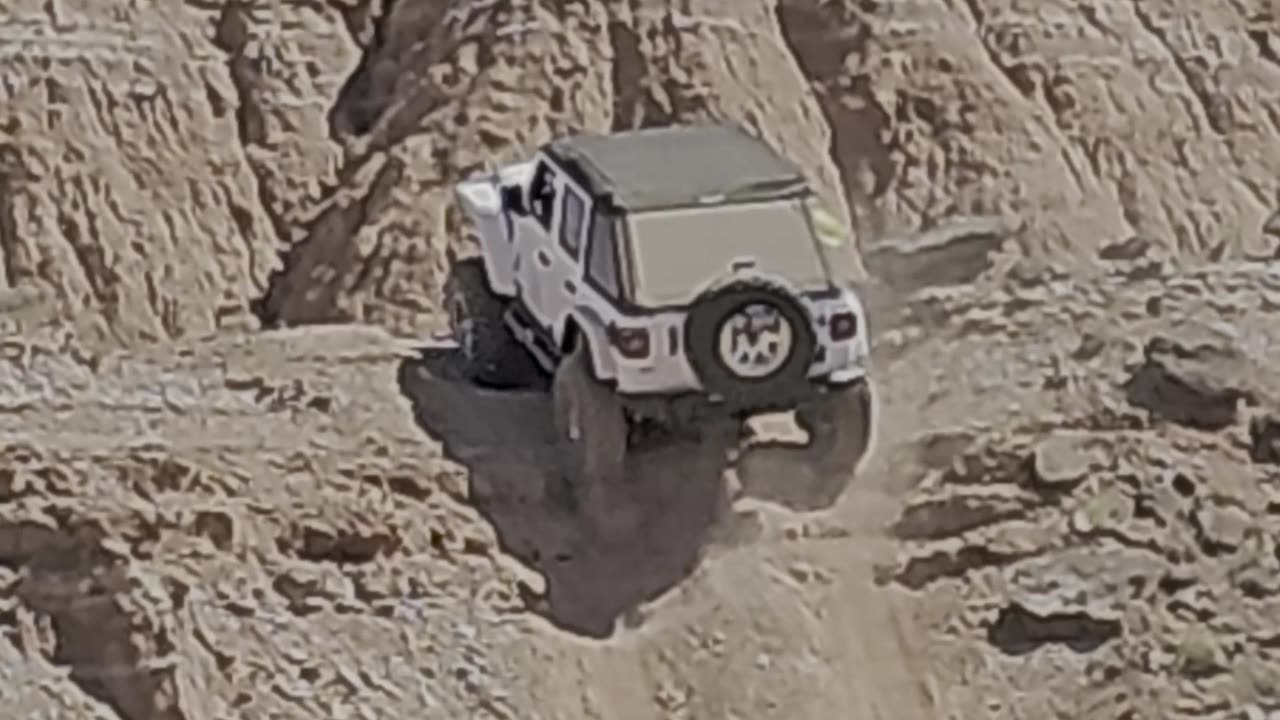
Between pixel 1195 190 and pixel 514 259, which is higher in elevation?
pixel 514 259

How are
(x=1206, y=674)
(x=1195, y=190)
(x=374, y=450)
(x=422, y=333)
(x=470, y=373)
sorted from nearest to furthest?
1. (x=1206, y=674)
2. (x=374, y=450)
3. (x=470, y=373)
4. (x=422, y=333)
5. (x=1195, y=190)

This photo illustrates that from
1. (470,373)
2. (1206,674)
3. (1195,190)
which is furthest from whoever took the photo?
(1195,190)

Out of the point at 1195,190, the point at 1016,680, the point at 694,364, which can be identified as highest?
the point at 694,364

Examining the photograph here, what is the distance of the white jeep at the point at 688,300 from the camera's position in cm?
1712

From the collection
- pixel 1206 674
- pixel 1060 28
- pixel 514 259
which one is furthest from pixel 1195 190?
pixel 1206 674

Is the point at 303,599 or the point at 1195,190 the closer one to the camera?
the point at 303,599

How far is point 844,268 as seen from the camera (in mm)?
18359

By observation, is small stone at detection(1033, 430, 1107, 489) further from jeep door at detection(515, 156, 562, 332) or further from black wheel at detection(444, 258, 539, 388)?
black wheel at detection(444, 258, 539, 388)

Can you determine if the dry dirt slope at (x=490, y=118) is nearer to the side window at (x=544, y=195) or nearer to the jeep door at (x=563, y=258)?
the side window at (x=544, y=195)

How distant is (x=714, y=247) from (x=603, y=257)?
1.83ft

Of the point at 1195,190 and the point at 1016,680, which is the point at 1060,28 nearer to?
the point at 1195,190

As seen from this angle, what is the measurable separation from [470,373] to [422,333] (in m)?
9.27

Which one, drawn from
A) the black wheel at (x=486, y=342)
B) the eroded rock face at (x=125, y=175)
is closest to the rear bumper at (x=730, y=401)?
the black wheel at (x=486, y=342)

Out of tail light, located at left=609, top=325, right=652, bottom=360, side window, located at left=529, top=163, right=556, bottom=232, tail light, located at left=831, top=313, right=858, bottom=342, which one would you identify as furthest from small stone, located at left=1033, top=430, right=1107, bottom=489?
side window, located at left=529, top=163, right=556, bottom=232
